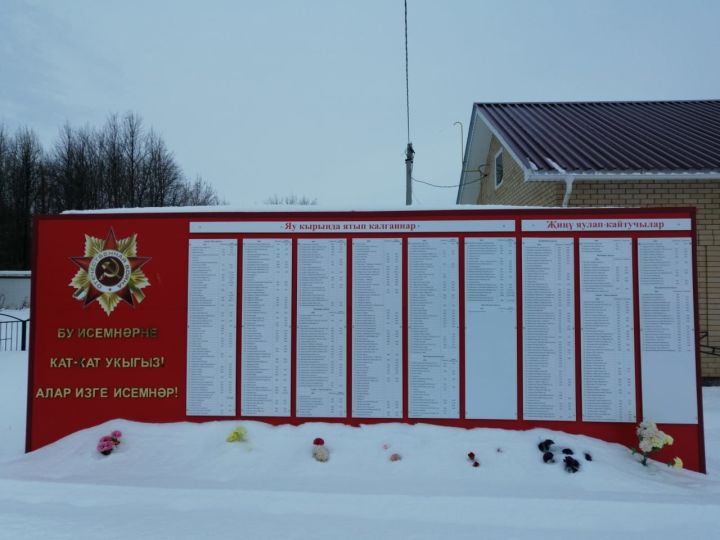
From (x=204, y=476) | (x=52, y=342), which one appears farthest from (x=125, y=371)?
(x=204, y=476)

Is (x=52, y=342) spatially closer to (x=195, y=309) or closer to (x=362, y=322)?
(x=195, y=309)

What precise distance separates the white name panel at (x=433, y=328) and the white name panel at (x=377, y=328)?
134mm

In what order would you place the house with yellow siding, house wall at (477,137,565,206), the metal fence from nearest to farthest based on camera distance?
the house with yellow siding → house wall at (477,137,565,206) → the metal fence

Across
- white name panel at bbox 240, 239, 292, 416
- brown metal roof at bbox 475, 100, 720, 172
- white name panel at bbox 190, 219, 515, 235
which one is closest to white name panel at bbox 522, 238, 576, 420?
white name panel at bbox 190, 219, 515, 235

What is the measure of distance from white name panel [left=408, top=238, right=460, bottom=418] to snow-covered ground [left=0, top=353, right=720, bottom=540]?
0.28 m

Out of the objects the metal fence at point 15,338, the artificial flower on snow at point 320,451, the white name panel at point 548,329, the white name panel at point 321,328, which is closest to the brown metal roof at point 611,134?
the white name panel at point 548,329

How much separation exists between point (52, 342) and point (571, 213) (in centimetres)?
548

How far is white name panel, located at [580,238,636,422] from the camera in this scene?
14.3 feet

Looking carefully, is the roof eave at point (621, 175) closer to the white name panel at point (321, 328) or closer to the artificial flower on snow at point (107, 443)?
the white name panel at point (321, 328)

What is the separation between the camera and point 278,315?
4590 mm

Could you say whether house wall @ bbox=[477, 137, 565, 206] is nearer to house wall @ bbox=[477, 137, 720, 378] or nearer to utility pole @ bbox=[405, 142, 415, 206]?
house wall @ bbox=[477, 137, 720, 378]

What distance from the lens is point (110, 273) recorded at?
15.3ft

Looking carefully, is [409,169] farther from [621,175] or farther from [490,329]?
[490,329]

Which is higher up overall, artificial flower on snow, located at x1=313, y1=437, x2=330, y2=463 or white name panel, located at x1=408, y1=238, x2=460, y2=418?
white name panel, located at x1=408, y1=238, x2=460, y2=418
